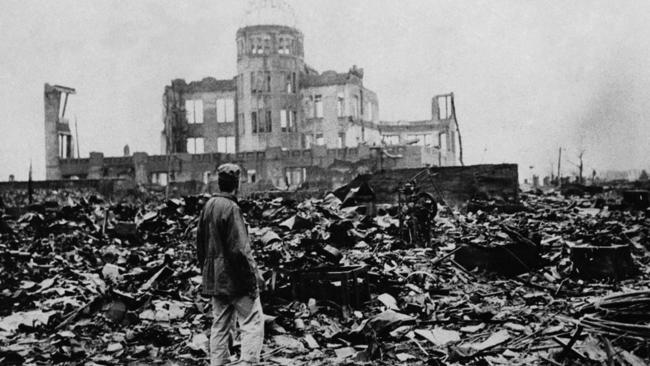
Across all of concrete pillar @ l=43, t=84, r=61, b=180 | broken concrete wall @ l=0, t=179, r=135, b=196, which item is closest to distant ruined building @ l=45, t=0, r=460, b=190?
concrete pillar @ l=43, t=84, r=61, b=180

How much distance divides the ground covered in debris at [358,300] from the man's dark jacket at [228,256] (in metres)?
0.90

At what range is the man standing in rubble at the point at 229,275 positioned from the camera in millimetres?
5070

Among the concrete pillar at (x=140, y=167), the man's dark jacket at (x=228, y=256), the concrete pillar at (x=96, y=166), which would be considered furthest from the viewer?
the concrete pillar at (x=96, y=166)

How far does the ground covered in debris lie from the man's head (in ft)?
5.31

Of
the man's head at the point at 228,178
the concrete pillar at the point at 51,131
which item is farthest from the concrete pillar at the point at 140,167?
the man's head at the point at 228,178

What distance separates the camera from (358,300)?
729 cm

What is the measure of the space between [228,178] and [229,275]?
2.65 feet

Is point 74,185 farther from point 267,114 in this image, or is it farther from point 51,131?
point 267,114

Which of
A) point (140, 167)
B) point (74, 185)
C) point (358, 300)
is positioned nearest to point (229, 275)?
point (358, 300)

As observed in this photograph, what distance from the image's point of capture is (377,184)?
19.9 meters

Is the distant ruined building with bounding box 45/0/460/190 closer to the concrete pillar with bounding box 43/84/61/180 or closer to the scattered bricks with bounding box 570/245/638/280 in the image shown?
the concrete pillar with bounding box 43/84/61/180

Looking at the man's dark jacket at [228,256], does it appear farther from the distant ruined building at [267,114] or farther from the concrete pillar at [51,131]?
the concrete pillar at [51,131]

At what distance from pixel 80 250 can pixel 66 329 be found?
5721 mm

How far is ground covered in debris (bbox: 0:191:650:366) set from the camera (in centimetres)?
546
